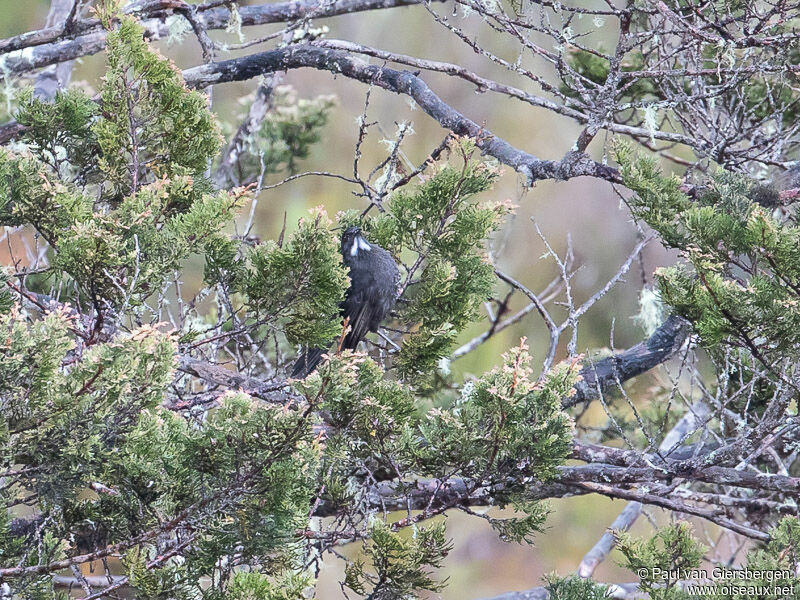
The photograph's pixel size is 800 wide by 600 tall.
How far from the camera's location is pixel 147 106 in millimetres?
2570

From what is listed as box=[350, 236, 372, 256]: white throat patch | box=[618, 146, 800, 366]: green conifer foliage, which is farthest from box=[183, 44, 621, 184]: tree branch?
box=[618, 146, 800, 366]: green conifer foliage

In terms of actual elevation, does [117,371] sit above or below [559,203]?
below

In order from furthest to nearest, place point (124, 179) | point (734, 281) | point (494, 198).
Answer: point (494, 198), point (124, 179), point (734, 281)

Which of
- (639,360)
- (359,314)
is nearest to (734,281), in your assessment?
(639,360)

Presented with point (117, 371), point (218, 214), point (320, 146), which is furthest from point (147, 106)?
point (320, 146)

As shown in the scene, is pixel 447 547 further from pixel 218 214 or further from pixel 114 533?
pixel 218 214

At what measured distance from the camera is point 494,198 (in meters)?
8.85

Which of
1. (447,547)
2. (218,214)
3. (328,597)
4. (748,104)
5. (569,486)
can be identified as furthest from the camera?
(328,597)

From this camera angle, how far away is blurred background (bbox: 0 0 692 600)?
8.46m

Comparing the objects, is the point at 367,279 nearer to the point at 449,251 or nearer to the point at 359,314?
the point at 359,314

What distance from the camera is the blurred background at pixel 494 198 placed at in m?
8.46

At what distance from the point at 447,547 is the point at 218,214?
3.82 ft

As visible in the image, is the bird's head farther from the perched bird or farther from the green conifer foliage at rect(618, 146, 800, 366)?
the green conifer foliage at rect(618, 146, 800, 366)

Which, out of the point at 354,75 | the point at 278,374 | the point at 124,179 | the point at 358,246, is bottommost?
the point at 278,374
